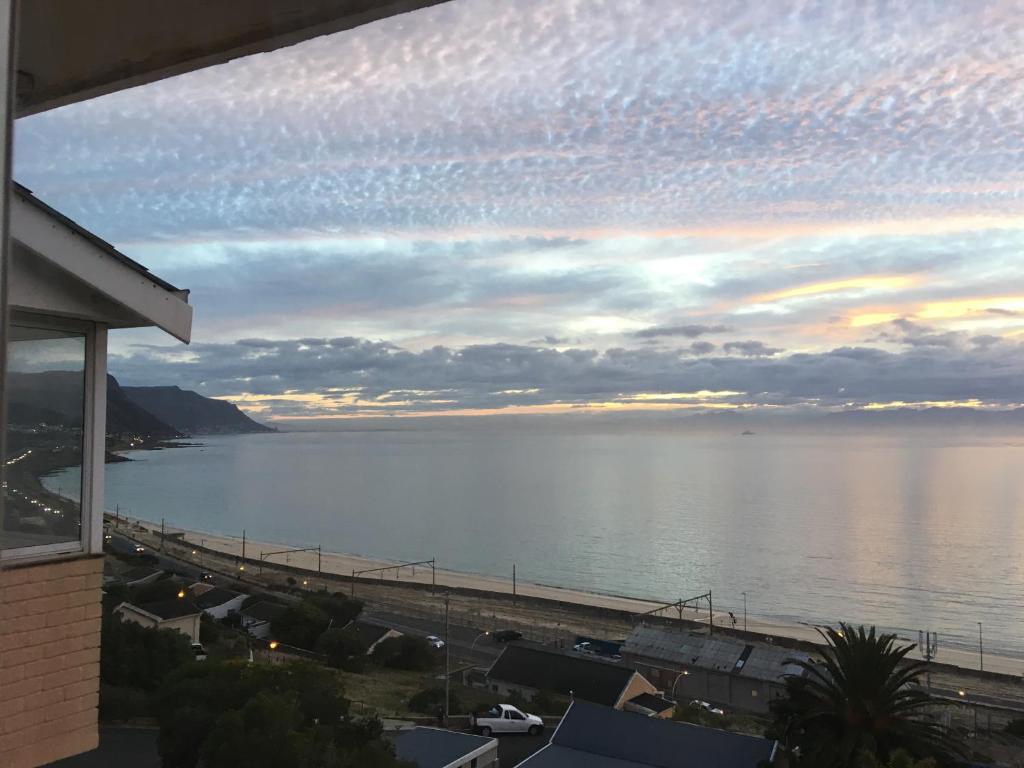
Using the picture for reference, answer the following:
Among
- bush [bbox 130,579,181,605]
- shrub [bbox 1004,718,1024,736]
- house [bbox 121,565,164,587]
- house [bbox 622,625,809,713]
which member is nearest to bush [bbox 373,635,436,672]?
house [bbox 622,625,809,713]

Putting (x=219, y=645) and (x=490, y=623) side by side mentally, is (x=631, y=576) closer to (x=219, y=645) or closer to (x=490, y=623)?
(x=490, y=623)

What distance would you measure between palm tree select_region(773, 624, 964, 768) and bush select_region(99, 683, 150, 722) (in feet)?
35.2

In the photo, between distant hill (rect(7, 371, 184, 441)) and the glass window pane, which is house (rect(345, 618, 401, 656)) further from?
distant hill (rect(7, 371, 184, 441))

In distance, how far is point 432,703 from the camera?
18.3 m

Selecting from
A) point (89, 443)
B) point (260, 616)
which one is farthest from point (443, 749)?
point (260, 616)

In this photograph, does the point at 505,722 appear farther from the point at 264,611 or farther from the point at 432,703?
the point at 264,611

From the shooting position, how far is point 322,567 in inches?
2096

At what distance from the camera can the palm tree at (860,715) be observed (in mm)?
8969

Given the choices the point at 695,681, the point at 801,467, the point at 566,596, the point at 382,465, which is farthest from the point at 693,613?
the point at 382,465

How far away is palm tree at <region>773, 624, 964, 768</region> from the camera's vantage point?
8.97 metres

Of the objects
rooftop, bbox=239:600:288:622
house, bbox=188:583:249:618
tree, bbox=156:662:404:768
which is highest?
tree, bbox=156:662:404:768

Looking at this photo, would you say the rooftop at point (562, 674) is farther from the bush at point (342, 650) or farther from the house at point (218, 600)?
the house at point (218, 600)

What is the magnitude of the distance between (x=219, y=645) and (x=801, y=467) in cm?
14157

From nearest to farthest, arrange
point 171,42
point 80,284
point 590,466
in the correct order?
point 171,42 → point 80,284 → point 590,466
